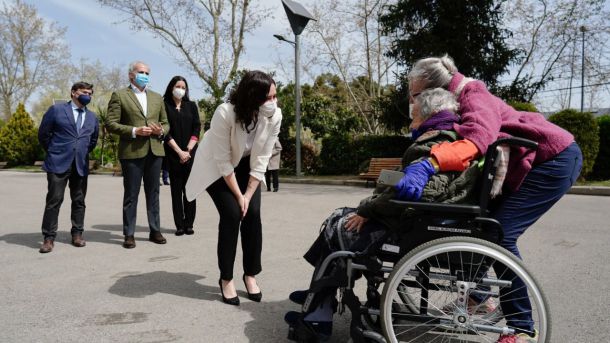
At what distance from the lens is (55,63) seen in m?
43.7

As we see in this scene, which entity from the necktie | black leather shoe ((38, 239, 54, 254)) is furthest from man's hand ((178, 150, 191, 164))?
black leather shoe ((38, 239, 54, 254))

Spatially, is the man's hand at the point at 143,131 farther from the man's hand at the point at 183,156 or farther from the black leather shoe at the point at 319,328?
the black leather shoe at the point at 319,328

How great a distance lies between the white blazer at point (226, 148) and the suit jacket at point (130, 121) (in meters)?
1.96

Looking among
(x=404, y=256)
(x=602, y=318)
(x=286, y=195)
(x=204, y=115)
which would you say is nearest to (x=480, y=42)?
(x=286, y=195)

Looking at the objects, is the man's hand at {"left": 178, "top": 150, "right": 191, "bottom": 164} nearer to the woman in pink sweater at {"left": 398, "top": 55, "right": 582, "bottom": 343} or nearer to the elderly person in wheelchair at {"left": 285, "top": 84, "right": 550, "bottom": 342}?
Result: the elderly person in wheelchair at {"left": 285, "top": 84, "right": 550, "bottom": 342}

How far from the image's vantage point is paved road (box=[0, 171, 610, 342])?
289 cm

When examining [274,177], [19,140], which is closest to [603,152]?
[274,177]

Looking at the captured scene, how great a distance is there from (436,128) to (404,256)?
2.21 feet

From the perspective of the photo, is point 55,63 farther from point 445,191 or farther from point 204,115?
point 445,191

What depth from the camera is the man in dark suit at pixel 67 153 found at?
4984 millimetres

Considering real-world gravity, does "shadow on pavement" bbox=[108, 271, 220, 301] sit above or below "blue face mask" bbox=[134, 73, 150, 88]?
below

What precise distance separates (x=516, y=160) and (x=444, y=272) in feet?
2.25

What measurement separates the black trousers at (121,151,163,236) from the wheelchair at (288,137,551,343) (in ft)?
10.5

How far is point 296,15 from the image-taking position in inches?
595
